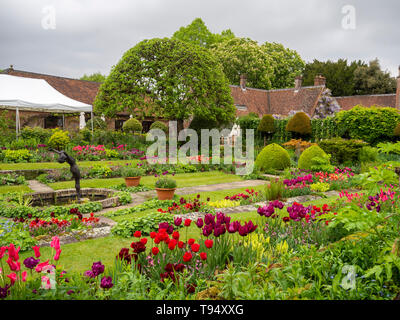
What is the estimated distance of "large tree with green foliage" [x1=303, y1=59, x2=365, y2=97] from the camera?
3803cm

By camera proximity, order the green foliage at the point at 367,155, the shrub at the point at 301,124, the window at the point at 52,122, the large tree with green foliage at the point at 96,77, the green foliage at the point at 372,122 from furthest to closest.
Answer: the large tree with green foliage at the point at 96,77
the window at the point at 52,122
the shrub at the point at 301,124
the green foliage at the point at 372,122
the green foliage at the point at 367,155

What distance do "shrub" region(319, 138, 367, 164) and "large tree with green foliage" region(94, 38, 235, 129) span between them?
25.0ft

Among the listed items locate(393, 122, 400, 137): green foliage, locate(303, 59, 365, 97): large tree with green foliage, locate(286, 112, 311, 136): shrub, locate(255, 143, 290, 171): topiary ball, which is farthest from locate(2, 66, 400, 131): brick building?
locate(255, 143, 290, 171): topiary ball

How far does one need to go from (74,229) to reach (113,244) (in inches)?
35.7

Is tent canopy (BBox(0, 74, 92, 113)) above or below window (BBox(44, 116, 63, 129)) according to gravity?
above

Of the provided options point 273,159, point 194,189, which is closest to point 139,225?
point 194,189

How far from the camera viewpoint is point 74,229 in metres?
4.89

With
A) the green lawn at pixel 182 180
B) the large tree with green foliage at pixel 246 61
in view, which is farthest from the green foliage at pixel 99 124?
the large tree with green foliage at pixel 246 61

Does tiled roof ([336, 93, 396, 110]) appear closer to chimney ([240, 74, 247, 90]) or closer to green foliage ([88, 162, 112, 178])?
chimney ([240, 74, 247, 90])

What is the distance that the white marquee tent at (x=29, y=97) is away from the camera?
50.6 feet

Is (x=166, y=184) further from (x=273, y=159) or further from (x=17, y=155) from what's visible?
(x=17, y=155)

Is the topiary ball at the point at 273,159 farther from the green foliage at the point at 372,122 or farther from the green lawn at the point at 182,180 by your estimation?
the green foliage at the point at 372,122

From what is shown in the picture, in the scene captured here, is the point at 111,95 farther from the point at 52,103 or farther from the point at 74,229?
the point at 74,229

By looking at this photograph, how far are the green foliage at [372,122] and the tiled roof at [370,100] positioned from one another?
18.2m
